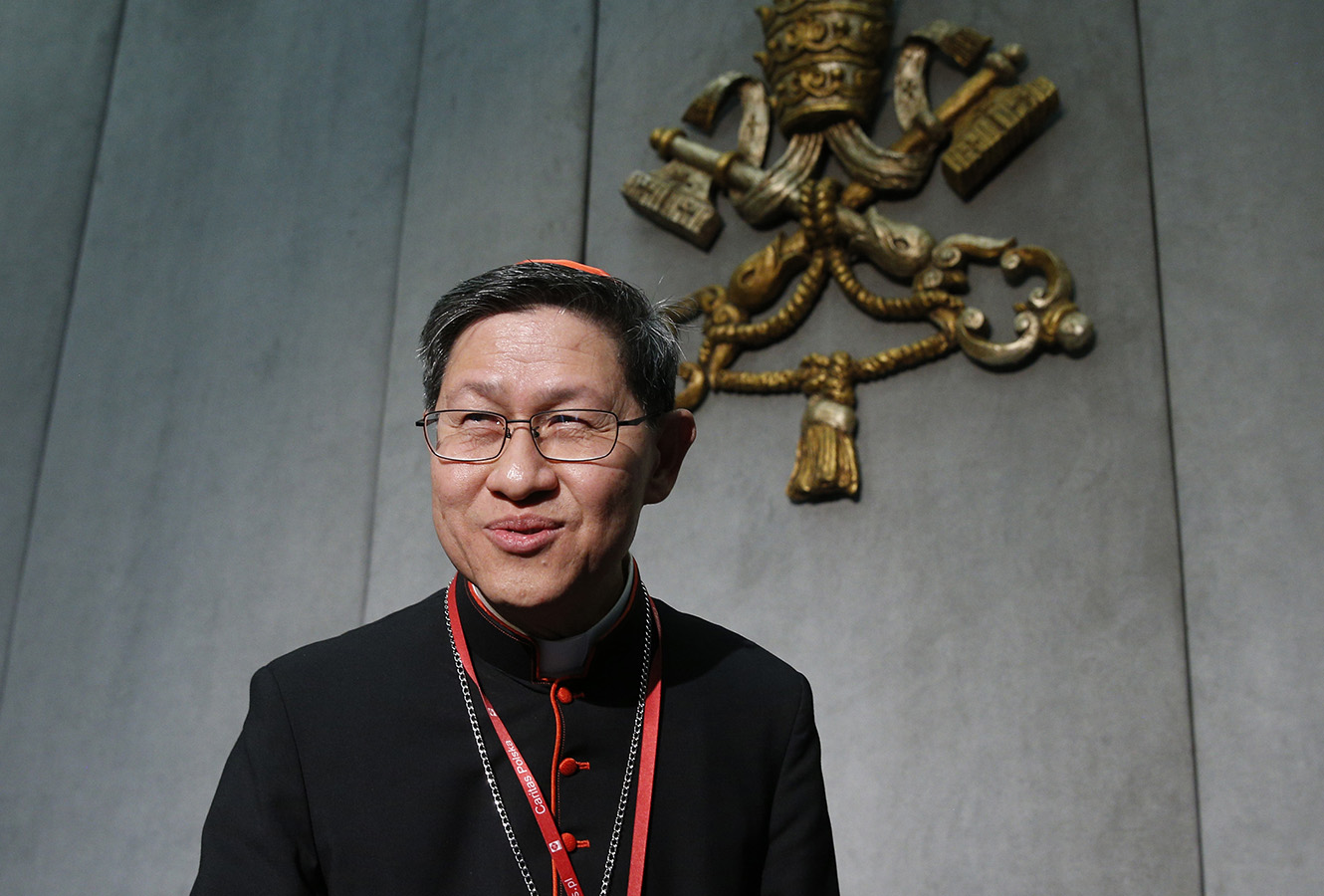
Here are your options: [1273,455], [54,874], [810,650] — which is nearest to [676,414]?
[810,650]

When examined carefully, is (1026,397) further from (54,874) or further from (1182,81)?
(54,874)

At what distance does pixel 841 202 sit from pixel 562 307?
1156 mm

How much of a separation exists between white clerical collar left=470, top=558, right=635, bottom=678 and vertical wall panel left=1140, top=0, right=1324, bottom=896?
105 cm

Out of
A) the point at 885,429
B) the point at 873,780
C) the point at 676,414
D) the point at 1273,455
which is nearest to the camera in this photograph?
the point at 676,414

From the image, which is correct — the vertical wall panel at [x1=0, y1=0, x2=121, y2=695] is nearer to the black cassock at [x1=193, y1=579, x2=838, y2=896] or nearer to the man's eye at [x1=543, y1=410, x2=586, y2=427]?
the black cassock at [x1=193, y1=579, x2=838, y2=896]

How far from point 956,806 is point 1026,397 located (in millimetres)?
716

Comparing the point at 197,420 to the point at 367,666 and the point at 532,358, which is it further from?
the point at 532,358

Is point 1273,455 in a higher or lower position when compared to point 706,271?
lower

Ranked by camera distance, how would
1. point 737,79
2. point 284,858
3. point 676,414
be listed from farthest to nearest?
point 737,79 < point 676,414 < point 284,858

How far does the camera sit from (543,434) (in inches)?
39.6

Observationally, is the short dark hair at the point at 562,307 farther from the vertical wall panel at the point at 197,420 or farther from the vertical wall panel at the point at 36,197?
the vertical wall panel at the point at 36,197

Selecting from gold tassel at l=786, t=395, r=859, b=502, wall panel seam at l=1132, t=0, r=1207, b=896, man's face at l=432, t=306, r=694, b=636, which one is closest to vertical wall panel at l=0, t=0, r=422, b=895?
gold tassel at l=786, t=395, r=859, b=502

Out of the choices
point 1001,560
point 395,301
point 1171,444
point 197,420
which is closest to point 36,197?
point 197,420

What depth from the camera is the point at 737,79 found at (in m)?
2.18
